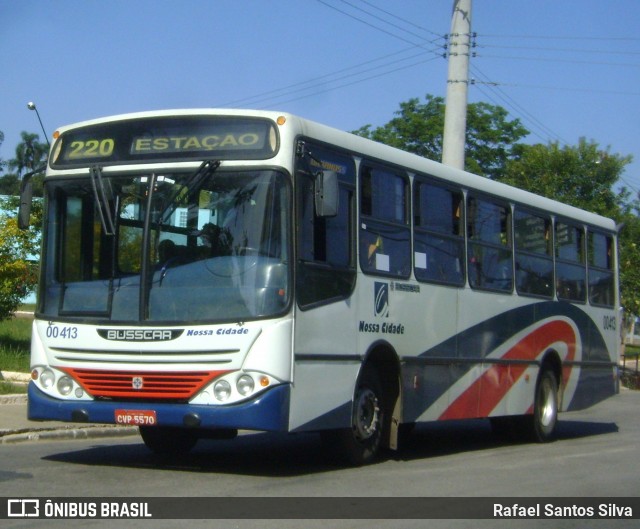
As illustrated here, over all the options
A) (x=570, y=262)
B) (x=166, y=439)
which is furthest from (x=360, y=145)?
(x=570, y=262)

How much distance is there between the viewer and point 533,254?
15062 mm

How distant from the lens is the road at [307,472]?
8758 mm

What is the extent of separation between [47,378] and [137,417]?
108cm

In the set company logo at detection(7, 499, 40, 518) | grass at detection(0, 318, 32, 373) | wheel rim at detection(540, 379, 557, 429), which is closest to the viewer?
company logo at detection(7, 499, 40, 518)

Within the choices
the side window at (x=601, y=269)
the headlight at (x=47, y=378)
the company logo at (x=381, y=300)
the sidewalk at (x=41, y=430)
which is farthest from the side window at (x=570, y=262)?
the headlight at (x=47, y=378)

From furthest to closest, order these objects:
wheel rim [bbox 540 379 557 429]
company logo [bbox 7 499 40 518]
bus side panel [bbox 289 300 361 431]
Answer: wheel rim [bbox 540 379 557 429] → bus side panel [bbox 289 300 361 431] → company logo [bbox 7 499 40 518]

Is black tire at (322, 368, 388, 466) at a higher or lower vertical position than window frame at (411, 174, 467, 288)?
lower

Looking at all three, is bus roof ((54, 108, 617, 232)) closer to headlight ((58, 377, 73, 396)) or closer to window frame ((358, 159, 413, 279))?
window frame ((358, 159, 413, 279))

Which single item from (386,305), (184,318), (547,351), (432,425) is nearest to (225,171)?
(184,318)

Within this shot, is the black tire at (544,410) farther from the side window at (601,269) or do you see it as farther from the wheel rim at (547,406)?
the side window at (601,269)

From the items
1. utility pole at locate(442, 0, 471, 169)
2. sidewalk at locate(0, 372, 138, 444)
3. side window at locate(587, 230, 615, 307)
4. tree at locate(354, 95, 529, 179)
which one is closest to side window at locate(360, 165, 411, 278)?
Result: sidewalk at locate(0, 372, 138, 444)

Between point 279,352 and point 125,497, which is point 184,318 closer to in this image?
point 279,352

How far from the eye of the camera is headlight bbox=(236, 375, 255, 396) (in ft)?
30.9

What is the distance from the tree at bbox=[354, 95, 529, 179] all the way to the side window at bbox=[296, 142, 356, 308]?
3584 cm
